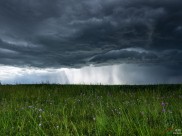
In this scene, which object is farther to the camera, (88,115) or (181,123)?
(88,115)

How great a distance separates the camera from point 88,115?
6668mm

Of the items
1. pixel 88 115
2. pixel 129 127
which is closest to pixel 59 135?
pixel 129 127

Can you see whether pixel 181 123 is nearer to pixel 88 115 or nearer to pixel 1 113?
pixel 88 115

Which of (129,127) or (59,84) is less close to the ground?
(59,84)

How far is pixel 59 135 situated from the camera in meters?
4.48

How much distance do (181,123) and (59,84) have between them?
519 inches

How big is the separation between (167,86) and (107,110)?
8.89 meters

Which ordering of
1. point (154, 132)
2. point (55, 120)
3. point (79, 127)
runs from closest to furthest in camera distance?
point (154, 132) → point (79, 127) → point (55, 120)

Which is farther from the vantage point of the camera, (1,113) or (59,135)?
(1,113)

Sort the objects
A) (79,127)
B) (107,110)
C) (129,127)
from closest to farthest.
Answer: (129,127)
(79,127)
(107,110)

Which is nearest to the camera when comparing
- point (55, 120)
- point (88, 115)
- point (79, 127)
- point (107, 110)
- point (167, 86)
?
point (79, 127)

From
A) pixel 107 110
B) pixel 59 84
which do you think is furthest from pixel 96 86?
pixel 107 110

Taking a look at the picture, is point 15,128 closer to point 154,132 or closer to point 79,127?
point 79,127

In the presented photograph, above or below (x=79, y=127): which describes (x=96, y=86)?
above
